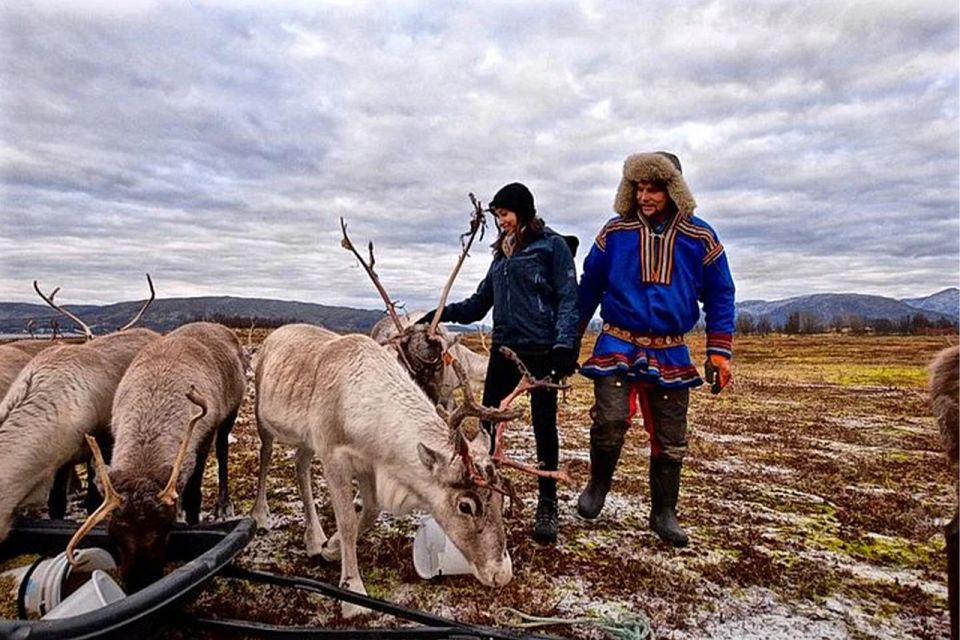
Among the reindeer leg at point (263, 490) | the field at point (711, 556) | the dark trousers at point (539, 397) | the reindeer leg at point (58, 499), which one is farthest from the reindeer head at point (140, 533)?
the dark trousers at point (539, 397)

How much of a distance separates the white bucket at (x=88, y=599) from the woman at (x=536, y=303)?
3288 mm

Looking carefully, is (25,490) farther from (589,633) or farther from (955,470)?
(955,470)

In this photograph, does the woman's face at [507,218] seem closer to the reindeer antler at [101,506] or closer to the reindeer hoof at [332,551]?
A: the reindeer hoof at [332,551]

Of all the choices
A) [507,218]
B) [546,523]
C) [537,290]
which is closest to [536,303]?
[537,290]

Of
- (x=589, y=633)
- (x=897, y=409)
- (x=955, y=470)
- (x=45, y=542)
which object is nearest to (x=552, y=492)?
(x=589, y=633)

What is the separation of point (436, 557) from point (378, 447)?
3.35ft

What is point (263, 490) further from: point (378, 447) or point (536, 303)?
point (536, 303)

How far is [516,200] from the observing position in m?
5.48

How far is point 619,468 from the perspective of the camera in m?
8.24

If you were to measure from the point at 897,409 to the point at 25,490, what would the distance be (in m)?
17.2

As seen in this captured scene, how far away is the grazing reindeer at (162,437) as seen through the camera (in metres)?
3.51

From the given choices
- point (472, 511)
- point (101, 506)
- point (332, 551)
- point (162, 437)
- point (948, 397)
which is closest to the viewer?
point (948, 397)

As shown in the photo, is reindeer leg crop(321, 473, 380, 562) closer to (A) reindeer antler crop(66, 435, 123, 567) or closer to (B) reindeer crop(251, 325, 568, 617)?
(B) reindeer crop(251, 325, 568, 617)

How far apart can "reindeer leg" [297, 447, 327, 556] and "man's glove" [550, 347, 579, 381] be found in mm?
2246
